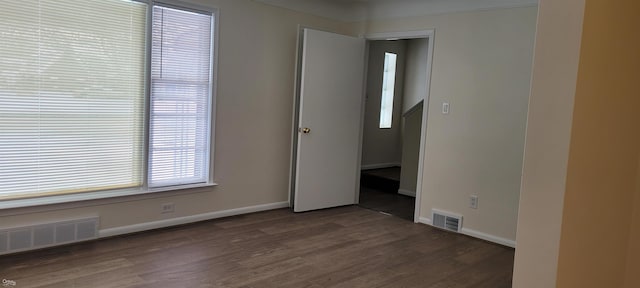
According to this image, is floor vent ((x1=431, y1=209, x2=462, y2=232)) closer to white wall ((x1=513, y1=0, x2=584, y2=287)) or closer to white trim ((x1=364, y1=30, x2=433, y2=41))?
white trim ((x1=364, y1=30, x2=433, y2=41))

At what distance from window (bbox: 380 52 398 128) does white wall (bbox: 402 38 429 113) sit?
0.28 meters

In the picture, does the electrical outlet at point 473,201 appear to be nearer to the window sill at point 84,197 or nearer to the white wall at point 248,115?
the white wall at point 248,115

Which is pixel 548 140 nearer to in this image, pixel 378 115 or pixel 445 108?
pixel 445 108

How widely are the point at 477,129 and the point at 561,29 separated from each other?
2349 millimetres

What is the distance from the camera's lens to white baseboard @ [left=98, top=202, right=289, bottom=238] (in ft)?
12.5

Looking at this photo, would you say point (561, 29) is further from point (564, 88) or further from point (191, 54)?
point (191, 54)

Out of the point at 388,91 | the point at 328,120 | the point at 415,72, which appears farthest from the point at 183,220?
the point at 415,72

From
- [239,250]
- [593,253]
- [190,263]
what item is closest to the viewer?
[593,253]

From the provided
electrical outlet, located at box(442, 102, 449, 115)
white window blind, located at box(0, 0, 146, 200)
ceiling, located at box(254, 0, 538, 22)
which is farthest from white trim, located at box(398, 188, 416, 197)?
white window blind, located at box(0, 0, 146, 200)

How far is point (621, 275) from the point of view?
2.79 meters

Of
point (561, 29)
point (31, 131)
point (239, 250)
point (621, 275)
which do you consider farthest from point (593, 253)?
point (31, 131)

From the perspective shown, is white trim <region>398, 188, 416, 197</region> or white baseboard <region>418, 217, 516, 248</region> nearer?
white baseboard <region>418, 217, 516, 248</region>

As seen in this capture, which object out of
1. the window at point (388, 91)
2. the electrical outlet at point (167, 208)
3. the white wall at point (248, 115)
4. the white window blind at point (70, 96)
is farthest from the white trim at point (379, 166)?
the white window blind at point (70, 96)

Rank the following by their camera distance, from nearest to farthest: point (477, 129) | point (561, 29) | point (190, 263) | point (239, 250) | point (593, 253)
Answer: point (561, 29) → point (593, 253) → point (190, 263) → point (239, 250) → point (477, 129)
